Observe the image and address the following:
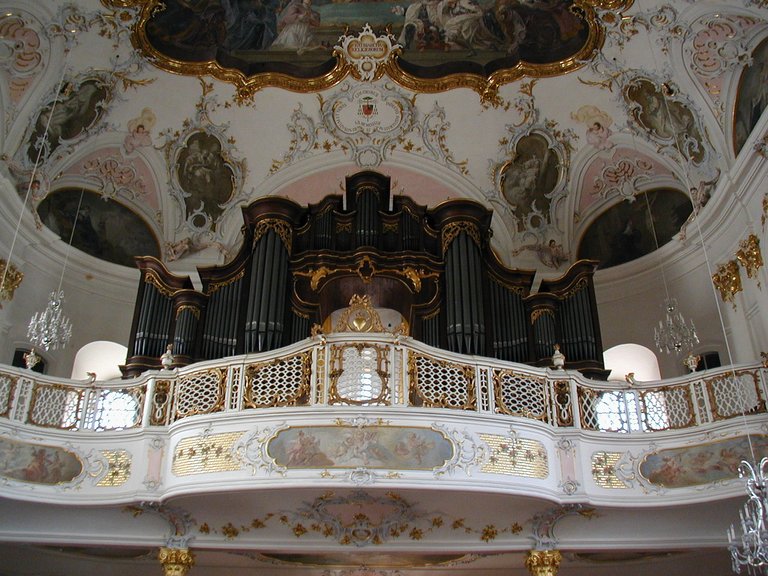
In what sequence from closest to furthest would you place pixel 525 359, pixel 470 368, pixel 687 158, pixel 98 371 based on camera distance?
1. pixel 470 368
2. pixel 525 359
3. pixel 687 158
4. pixel 98 371

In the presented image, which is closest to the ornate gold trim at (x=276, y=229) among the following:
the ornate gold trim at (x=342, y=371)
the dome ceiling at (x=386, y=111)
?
the dome ceiling at (x=386, y=111)

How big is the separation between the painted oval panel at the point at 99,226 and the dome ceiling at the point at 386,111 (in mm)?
48

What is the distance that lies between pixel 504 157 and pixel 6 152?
10437 millimetres

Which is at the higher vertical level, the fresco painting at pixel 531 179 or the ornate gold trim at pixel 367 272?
the fresco painting at pixel 531 179

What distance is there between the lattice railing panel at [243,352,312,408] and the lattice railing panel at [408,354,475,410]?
1.59 metres

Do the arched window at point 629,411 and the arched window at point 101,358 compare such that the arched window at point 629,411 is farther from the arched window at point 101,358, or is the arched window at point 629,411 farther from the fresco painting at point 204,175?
the arched window at point 101,358

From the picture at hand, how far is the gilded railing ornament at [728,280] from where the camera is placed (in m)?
14.1

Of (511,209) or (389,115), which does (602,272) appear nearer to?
(511,209)

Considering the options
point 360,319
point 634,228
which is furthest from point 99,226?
point 634,228

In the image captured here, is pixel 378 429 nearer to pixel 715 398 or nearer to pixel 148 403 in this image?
pixel 148 403

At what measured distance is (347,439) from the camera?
34.7 feet

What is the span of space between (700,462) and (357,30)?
10735mm

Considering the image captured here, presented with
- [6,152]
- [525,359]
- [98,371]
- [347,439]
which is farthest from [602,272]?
[6,152]

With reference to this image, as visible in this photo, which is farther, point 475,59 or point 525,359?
point 475,59
